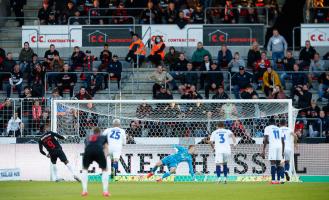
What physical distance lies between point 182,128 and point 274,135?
400cm

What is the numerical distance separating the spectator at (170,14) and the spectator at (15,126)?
888cm

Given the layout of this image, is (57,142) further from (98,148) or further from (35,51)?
(35,51)

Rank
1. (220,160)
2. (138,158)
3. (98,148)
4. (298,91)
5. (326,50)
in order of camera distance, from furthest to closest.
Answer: (326,50)
(298,91)
(138,158)
(220,160)
(98,148)

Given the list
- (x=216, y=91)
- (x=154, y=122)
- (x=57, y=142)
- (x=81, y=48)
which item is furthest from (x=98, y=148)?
(x=81, y=48)

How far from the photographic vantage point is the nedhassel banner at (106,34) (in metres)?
41.7

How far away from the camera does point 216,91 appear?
39031 millimetres

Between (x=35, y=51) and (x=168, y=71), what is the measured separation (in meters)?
5.72

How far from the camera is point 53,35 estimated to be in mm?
41750

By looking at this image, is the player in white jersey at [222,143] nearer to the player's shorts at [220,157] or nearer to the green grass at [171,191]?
the player's shorts at [220,157]

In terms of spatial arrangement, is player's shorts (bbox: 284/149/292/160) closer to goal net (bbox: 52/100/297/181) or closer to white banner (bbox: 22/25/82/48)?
goal net (bbox: 52/100/297/181)

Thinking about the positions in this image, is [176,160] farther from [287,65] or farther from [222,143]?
[287,65]

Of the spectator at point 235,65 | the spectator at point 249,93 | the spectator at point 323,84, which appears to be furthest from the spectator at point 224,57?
the spectator at point 323,84

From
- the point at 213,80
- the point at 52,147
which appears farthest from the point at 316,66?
the point at 52,147

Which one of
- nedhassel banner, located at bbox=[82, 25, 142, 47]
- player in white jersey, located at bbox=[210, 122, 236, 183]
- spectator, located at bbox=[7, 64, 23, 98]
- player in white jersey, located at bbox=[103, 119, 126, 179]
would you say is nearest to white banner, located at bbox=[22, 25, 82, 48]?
nedhassel banner, located at bbox=[82, 25, 142, 47]
